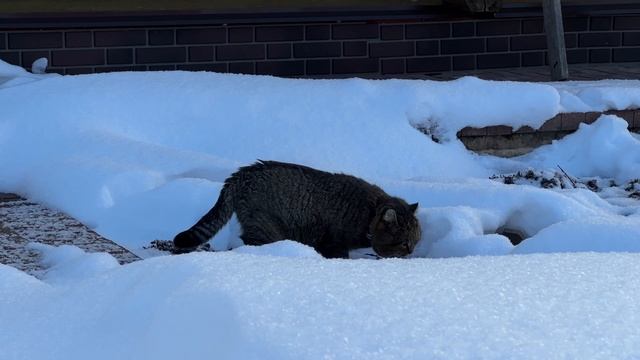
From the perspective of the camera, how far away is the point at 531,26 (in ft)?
36.1

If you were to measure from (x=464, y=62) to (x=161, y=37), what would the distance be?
9.34 ft

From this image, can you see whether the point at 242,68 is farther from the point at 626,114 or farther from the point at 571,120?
the point at 626,114

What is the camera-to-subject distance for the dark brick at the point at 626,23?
11297 mm

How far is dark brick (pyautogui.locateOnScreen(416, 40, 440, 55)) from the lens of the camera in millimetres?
10664

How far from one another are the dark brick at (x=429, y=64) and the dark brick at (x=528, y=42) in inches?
27.4

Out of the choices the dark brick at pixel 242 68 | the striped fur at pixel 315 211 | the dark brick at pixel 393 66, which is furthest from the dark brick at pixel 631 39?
the striped fur at pixel 315 211

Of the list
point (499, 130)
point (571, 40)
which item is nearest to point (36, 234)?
point (499, 130)

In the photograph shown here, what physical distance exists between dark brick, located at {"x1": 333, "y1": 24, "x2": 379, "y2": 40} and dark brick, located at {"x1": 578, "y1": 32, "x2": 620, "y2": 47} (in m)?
2.16

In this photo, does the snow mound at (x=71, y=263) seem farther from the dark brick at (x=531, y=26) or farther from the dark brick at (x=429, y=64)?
the dark brick at (x=531, y=26)

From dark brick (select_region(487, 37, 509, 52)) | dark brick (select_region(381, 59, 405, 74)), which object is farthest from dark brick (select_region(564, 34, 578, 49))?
dark brick (select_region(381, 59, 405, 74))

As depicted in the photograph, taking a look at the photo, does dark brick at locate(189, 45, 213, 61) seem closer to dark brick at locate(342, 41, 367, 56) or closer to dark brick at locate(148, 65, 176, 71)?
dark brick at locate(148, 65, 176, 71)

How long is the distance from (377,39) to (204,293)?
7497 mm

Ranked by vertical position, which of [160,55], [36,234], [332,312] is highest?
[160,55]

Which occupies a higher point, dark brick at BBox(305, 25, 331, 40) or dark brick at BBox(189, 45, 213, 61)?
dark brick at BBox(305, 25, 331, 40)
